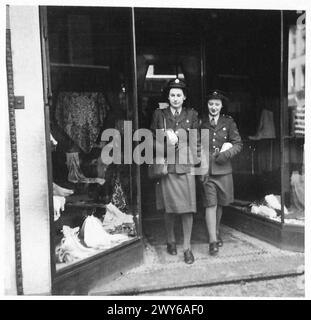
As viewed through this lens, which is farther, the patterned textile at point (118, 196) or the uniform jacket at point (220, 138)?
the patterned textile at point (118, 196)

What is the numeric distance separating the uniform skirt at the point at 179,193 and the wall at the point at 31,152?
4.40ft

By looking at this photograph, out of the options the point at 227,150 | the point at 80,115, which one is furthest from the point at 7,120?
the point at 227,150

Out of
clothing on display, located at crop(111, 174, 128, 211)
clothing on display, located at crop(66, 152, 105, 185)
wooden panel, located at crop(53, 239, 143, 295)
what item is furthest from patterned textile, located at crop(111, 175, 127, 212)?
wooden panel, located at crop(53, 239, 143, 295)

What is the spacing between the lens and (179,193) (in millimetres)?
3783

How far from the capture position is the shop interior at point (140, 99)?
3928 millimetres

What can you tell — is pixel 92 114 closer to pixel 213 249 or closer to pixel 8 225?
pixel 8 225

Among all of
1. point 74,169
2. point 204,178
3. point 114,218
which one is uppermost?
point 74,169

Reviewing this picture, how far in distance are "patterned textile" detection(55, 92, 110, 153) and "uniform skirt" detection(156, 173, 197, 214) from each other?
1.07 meters

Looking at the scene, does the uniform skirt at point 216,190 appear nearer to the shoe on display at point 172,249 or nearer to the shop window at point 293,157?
the shoe on display at point 172,249

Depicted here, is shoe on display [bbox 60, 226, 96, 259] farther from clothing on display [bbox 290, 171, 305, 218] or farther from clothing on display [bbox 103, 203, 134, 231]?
clothing on display [bbox 290, 171, 305, 218]

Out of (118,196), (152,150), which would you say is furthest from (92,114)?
(118,196)

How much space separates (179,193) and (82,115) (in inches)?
57.1

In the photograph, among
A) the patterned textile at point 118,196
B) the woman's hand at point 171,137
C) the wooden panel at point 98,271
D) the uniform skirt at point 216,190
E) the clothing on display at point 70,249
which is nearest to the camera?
the wooden panel at point 98,271

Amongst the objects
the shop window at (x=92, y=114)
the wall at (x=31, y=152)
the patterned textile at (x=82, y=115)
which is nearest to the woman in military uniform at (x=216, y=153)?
the shop window at (x=92, y=114)
